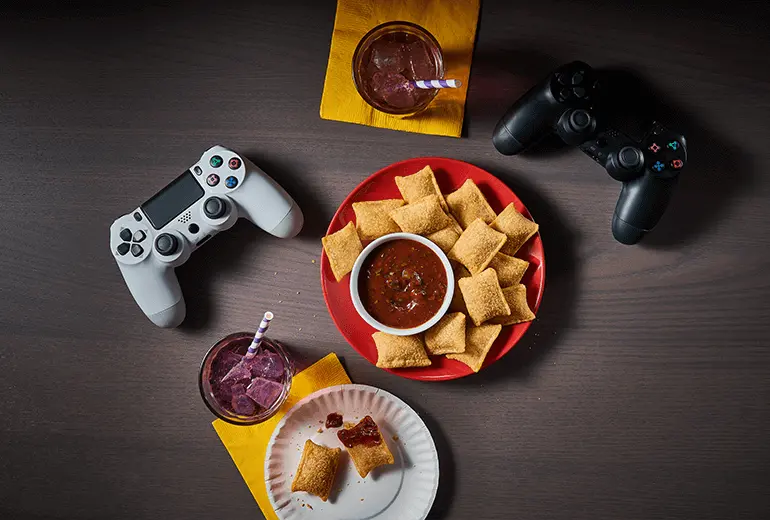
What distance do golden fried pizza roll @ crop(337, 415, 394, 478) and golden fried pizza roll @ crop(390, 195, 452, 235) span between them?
437 mm

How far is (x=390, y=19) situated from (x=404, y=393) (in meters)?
0.86

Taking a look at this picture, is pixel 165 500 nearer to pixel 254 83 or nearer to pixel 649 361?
pixel 254 83

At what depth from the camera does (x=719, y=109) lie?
1513mm

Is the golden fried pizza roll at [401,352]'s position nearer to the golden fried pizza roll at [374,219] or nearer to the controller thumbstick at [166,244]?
the golden fried pizza roll at [374,219]

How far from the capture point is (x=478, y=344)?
1.40 metres

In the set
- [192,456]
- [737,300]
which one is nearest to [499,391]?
[737,300]

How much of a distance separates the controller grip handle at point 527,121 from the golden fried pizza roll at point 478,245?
0.64 ft

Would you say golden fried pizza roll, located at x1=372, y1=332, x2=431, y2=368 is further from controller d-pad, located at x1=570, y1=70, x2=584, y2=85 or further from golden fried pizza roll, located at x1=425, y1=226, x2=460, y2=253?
controller d-pad, located at x1=570, y1=70, x2=584, y2=85

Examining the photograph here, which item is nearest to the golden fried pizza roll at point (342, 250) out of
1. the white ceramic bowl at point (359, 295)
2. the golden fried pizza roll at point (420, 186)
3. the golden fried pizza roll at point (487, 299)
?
the white ceramic bowl at point (359, 295)

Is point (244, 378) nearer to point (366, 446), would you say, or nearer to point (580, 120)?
point (366, 446)

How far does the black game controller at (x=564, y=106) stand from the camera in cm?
133

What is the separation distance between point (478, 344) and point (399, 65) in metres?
0.64

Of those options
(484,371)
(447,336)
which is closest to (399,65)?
(447,336)

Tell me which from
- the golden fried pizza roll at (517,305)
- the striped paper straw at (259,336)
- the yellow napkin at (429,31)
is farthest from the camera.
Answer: the yellow napkin at (429,31)
